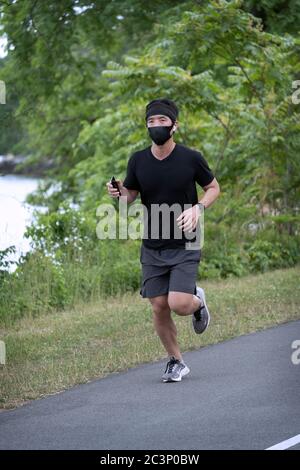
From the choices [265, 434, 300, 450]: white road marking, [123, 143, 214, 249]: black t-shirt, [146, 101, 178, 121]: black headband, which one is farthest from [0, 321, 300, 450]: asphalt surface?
[146, 101, 178, 121]: black headband

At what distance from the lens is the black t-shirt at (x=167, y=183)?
7.62m

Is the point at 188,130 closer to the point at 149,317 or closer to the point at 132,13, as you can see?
the point at 132,13

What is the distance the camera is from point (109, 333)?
1038 centimetres

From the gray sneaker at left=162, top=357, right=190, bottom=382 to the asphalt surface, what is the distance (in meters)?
0.06

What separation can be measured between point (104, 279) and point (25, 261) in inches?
47.0

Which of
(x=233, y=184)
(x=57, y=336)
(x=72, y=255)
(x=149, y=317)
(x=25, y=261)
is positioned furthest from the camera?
(x=233, y=184)

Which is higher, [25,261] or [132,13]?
[132,13]

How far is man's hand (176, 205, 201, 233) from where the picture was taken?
7375 mm

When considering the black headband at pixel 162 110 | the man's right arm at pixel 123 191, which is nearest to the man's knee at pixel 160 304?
the man's right arm at pixel 123 191

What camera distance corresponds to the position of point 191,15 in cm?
1525

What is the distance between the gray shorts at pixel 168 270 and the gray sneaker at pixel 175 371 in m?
0.58

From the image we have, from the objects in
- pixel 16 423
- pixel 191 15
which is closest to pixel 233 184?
pixel 191 15

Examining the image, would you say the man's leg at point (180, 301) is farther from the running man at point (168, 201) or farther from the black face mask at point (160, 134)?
the black face mask at point (160, 134)

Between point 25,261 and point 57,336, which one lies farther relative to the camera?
point 25,261
